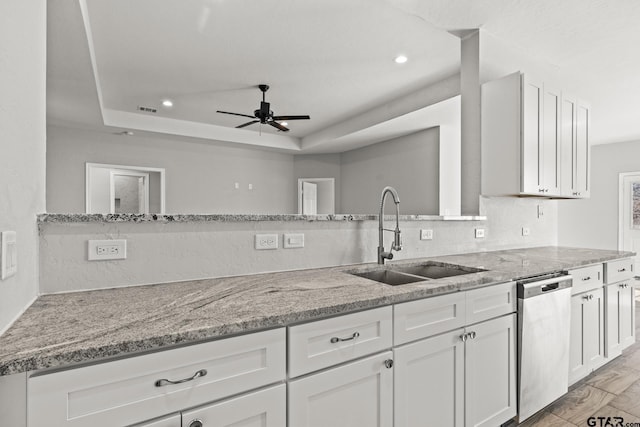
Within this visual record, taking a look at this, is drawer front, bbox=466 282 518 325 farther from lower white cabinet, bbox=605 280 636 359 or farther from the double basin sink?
lower white cabinet, bbox=605 280 636 359

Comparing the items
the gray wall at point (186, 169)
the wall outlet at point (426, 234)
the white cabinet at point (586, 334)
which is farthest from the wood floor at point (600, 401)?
the gray wall at point (186, 169)

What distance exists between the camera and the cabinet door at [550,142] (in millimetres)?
2531

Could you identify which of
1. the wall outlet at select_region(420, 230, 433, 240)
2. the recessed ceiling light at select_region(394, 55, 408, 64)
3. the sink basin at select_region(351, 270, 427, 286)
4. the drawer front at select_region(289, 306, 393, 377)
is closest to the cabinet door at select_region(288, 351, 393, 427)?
the drawer front at select_region(289, 306, 393, 377)

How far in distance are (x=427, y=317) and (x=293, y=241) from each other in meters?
0.75

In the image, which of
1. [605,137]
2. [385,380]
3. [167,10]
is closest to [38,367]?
[385,380]

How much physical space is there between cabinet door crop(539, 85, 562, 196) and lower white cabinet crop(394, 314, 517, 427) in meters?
1.44

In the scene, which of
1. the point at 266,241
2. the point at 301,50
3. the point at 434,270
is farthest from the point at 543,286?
the point at 301,50

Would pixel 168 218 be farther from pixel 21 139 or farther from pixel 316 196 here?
pixel 316 196

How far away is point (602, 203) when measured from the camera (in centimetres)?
642

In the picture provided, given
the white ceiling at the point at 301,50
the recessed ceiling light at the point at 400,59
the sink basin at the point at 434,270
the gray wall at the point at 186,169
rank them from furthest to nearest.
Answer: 1. the gray wall at the point at 186,169
2. the recessed ceiling light at the point at 400,59
3. the white ceiling at the point at 301,50
4. the sink basin at the point at 434,270

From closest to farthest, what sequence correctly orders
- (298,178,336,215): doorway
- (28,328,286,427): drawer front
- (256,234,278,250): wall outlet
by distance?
(28,328,286,427): drawer front < (256,234,278,250): wall outlet < (298,178,336,215): doorway

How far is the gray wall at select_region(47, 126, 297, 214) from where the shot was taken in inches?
197

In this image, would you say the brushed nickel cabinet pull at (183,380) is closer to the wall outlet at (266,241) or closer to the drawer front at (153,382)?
the drawer front at (153,382)

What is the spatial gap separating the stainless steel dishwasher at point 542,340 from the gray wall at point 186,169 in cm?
548
